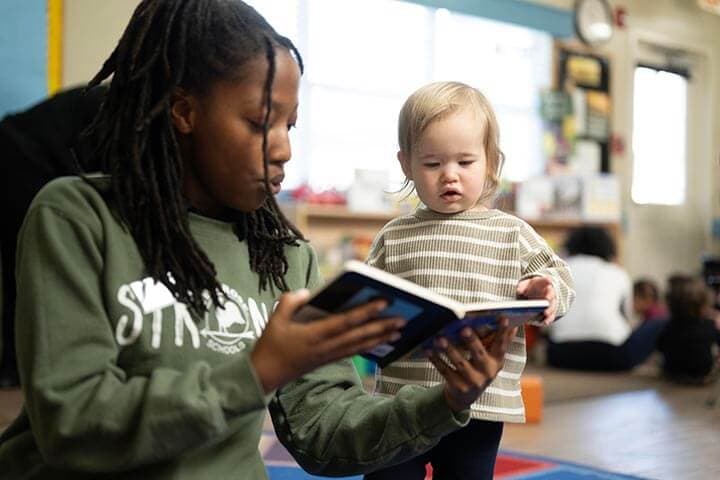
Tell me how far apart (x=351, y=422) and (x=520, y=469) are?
4.63 feet

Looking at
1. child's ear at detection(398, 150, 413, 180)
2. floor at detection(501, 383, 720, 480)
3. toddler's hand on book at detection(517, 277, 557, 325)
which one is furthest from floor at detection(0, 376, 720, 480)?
child's ear at detection(398, 150, 413, 180)

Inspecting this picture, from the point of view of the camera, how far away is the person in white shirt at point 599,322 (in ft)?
15.1

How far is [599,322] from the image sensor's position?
4652mm

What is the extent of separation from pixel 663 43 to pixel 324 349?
6.56 m

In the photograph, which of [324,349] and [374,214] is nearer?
[324,349]

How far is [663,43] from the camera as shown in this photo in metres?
6.73

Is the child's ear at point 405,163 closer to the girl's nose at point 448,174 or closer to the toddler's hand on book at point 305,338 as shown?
the girl's nose at point 448,174

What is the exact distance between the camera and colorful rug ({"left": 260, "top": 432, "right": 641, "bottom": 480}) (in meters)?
2.24

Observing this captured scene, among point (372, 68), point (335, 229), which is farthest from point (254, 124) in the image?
point (372, 68)

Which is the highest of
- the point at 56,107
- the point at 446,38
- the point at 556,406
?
the point at 446,38

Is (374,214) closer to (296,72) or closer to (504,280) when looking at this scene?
(504,280)

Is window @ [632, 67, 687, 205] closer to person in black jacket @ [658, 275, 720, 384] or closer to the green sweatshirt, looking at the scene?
person in black jacket @ [658, 275, 720, 384]

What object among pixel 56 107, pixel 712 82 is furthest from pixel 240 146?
pixel 712 82

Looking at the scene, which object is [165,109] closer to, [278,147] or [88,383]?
[278,147]
